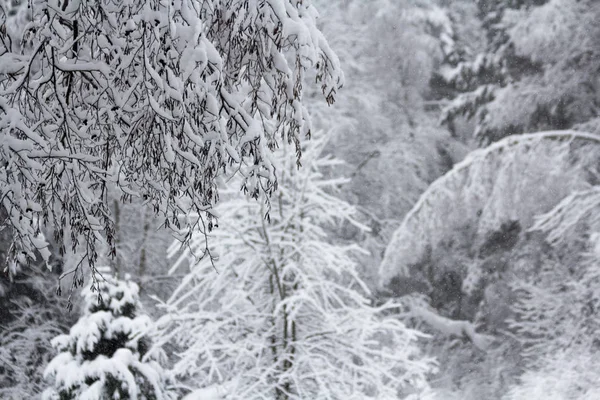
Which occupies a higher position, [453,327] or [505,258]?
[505,258]

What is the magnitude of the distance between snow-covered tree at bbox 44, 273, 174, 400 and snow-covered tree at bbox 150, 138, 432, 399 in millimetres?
855

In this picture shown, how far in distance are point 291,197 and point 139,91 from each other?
3.25 metres

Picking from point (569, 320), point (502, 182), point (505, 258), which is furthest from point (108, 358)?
point (505, 258)

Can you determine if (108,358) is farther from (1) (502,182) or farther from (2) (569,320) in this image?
(2) (569,320)

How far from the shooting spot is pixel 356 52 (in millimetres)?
14414

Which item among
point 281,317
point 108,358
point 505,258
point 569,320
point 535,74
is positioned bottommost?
point 569,320

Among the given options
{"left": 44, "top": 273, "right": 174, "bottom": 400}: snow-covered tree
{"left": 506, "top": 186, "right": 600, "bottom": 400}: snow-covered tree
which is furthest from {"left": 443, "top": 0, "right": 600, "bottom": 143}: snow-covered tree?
{"left": 44, "top": 273, "right": 174, "bottom": 400}: snow-covered tree

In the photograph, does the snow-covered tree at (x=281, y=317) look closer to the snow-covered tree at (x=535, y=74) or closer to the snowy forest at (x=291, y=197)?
the snowy forest at (x=291, y=197)

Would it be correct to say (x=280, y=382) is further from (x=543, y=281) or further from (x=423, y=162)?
(x=423, y=162)

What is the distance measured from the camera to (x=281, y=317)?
526cm

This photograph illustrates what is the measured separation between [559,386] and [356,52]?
8768 mm

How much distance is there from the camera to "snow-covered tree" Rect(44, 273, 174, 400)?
5.81m

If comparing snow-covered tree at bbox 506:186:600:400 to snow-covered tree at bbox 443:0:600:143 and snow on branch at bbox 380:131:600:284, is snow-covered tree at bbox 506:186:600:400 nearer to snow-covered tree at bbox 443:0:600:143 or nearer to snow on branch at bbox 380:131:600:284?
snow on branch at bbox 380:131:600:284

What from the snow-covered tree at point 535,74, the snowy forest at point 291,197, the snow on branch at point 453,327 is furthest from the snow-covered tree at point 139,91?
the snow on branch at point 453,327
